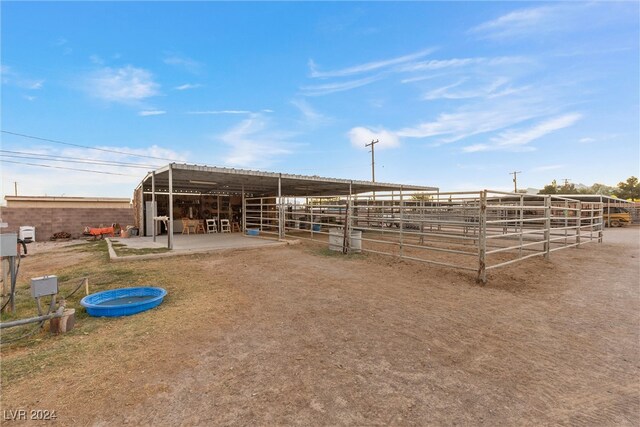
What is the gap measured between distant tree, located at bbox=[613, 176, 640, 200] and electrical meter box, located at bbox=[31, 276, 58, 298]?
160 ft

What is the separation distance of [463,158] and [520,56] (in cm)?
1097

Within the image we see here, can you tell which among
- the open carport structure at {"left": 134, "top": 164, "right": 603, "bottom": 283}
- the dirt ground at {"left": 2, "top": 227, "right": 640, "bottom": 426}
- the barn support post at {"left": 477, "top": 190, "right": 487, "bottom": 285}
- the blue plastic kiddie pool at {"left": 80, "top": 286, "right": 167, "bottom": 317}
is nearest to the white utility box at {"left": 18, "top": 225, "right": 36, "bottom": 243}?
the open carport structure at {"left": 134, "top": 164, "right": 603, "bottom": 283}

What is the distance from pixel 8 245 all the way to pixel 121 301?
1440 mm

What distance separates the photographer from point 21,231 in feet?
39.3

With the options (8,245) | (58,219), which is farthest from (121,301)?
(58,219)

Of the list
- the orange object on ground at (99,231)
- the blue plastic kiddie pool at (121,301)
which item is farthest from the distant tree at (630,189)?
the orange object on ground at (99,231)

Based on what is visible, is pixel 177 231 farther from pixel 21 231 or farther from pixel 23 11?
pixel 23 11

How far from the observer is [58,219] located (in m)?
13.0

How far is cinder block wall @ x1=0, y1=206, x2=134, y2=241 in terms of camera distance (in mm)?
12281

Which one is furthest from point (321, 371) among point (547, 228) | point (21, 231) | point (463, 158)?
point (463, 158)

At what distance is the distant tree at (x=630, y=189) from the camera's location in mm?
31734

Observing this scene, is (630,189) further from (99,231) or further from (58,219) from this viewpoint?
(58,219)

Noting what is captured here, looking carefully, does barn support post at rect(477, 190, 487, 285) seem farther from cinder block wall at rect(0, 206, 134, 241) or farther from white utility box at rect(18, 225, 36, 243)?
white utility box at rect(18, 225, 36, 243)

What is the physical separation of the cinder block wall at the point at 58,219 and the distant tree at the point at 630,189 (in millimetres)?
50332
